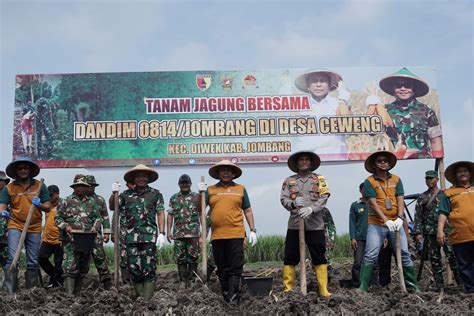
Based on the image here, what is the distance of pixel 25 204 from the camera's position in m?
6.68

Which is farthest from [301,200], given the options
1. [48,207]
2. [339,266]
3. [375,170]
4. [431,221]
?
[339,266]

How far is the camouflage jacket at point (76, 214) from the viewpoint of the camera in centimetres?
694

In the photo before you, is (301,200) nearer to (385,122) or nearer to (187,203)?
(187,203)

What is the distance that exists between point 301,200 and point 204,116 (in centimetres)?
496

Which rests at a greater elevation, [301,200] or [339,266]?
[301,200]

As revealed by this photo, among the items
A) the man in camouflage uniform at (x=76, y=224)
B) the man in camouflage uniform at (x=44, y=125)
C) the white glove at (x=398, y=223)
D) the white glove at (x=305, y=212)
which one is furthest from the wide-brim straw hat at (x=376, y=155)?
the man in camouflage uniform at (x=44, y=125)

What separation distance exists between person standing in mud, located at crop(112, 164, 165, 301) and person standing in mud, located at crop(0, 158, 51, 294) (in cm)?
135

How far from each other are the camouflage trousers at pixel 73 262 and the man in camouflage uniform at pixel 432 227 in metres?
4.98

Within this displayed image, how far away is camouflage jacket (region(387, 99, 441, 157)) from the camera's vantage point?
10281 millimetres

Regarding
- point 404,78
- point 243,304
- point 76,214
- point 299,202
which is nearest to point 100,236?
point 76,214

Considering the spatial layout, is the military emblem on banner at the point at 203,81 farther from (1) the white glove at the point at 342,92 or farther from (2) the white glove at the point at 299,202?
(2) the white glove at the point at 299,202

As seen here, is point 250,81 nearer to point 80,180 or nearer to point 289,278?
point 80,180

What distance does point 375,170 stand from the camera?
6.50 meters

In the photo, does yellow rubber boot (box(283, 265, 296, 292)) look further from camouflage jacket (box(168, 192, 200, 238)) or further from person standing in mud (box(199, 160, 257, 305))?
camouflage jacket (box(168, 192, 200, 238))
